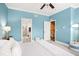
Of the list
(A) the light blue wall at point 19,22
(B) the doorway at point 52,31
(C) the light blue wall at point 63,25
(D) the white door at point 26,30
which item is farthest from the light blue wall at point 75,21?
(D) the white door at point 26,30

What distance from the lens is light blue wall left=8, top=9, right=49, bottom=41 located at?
70.8 inches

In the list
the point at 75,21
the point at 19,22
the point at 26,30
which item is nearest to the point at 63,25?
the point at 75,21

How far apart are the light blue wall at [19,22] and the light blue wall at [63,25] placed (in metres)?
0.24

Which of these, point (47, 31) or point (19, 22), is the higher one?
point (19, 22)

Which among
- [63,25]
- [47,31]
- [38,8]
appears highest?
[38,8]

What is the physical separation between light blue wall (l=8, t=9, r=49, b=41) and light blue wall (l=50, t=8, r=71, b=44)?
236 mm

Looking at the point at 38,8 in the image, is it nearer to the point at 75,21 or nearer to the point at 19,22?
the point at 19,22

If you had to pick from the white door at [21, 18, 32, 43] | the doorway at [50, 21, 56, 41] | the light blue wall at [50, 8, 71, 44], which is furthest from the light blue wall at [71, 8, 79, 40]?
the white door at [21, 18, 32, 43]

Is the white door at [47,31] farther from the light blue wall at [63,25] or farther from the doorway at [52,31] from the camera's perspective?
the light blue wall at [63,25]

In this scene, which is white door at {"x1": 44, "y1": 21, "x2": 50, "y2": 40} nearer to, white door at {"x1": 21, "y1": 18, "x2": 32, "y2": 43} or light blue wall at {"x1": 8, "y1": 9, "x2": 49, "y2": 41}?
light blue wall at {"x1": 8, "y1": 9, "x2": 49, "y2": 41}

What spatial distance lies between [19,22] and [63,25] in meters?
0.85

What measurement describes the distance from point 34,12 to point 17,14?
0.32 metres

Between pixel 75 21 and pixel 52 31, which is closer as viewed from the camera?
pixel 75 21

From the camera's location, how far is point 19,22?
184 centimetres
